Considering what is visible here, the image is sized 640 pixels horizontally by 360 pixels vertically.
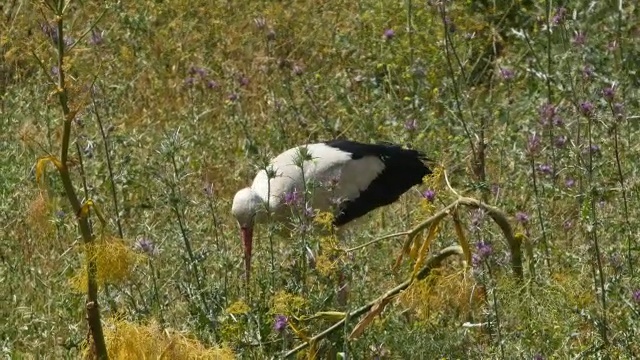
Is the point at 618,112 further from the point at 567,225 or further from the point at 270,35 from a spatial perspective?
the point at 270,35

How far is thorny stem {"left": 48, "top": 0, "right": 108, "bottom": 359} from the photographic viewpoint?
2.87m

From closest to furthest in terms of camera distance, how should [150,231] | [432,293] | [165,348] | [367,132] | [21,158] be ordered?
[165,348] → [432,293] → [150,231] → [21,158] → [367,132]

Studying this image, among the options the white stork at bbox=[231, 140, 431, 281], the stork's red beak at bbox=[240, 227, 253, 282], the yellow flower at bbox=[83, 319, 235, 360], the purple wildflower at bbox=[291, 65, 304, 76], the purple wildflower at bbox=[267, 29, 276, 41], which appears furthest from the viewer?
the purple wildflower at bbox=[267, 29, 276, 41]

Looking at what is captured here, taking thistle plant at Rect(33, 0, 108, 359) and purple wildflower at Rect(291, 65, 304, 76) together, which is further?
purple wildflower at Rect(291, 65, 304, 76)

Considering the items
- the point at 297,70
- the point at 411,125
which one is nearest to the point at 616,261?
the point at 411,125

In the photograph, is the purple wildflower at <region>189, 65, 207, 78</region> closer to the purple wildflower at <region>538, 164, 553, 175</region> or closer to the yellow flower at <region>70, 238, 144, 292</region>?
the purple wildflower at <region>538, 164, 553, 175</region>

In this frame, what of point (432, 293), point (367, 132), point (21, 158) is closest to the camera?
point (432, 293)

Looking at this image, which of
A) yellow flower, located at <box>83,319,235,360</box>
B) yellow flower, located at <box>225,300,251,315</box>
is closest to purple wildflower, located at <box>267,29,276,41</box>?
yellow flower, located at <box>225,300,251,315</box>

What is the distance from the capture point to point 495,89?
7680 mm

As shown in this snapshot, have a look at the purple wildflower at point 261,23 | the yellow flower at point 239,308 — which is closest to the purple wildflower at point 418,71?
the purple wildflower at point 261,23

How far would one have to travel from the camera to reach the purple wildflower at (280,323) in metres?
3.81

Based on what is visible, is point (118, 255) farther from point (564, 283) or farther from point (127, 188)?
point (127, 188)

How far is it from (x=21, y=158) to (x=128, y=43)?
2.01 m

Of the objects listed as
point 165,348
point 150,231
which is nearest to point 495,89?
point 150,231
